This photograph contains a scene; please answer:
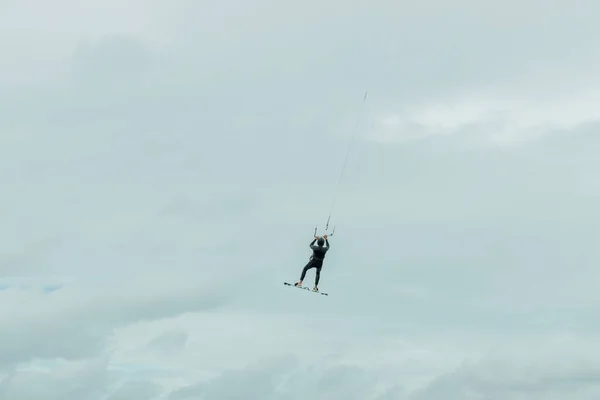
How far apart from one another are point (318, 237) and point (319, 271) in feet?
13.4

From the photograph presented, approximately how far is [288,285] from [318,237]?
5346 millimetres

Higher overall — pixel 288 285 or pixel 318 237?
A: pixel 318 237

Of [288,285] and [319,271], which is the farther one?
[319,271]

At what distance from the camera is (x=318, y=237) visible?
71.0m

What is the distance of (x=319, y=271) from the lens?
73.4m

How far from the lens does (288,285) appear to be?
68.9 metres

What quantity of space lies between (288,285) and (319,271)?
5.33 metres
